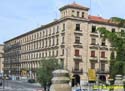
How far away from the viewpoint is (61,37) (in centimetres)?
8875

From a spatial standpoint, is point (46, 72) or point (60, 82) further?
point (46, 72)

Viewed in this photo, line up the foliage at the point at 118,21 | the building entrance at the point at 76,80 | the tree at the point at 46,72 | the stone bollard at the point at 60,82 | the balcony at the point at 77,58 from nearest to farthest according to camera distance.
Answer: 1. the stone bollard at the point at 60,82
2. the foliage at the point at 118,21
3. the tree at the point at 46,72
4. the building entrance at the point at 76,80
5. the balcony at the point at 77,58

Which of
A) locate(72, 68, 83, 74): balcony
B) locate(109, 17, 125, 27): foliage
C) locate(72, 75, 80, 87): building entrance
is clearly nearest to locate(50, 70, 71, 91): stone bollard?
locate(109, 17, 125, 27): foliage

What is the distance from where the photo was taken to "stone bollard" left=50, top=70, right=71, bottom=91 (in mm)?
6559

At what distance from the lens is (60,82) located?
261 inches

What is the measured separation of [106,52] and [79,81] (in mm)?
10572

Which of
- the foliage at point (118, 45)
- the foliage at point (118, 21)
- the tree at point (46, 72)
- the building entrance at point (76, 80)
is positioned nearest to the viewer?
the foliage at point (118, 45)

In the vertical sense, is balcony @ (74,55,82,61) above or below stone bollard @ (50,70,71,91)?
above

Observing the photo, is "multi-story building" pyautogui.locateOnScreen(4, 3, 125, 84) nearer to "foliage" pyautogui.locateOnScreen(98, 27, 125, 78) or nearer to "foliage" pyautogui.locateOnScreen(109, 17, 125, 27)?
"foliage" pyautogui.locateOnScreen(109, 17, 125, 27)

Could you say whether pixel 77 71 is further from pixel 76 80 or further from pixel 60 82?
pixel 60 82

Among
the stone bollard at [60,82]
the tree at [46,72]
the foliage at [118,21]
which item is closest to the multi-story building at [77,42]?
the tree at [46,72]

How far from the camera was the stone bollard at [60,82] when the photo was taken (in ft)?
21.5

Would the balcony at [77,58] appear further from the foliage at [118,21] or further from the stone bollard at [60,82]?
the stone bollard at [60,82]

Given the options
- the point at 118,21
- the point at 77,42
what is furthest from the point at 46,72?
the point at 118,21
